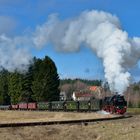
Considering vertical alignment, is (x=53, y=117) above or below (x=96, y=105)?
below

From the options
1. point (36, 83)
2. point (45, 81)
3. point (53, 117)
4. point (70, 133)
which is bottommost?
point (70, 133)

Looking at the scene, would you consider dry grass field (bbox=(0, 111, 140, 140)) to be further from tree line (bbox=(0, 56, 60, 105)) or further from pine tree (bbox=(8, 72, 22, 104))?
pine tree (bbox=(8, 72, 22, 104))

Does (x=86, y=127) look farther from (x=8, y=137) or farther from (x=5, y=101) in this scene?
(x=5, y=101)

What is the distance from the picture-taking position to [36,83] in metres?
103

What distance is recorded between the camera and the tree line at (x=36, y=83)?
102 meters

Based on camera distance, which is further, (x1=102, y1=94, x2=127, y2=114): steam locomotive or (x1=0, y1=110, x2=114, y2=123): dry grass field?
(x1=102, y1=94, x2=127, y2=114): steam locomotive

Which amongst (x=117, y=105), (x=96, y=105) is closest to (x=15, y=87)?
(x=96, y=105)

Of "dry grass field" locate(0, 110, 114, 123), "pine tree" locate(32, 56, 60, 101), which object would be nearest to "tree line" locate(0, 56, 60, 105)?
"pine tree" locate(32, 56, 60, 101)

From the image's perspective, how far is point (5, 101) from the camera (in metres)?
121

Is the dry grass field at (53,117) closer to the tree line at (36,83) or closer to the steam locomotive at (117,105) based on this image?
the steam locomotive at (117,105)

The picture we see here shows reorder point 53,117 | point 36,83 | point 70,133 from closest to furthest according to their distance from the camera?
point 70,133 < point 53,117 < point 36,83

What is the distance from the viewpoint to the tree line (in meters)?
102

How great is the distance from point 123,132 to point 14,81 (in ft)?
284

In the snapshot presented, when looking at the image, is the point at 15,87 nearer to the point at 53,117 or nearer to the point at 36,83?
the point at 36,83
